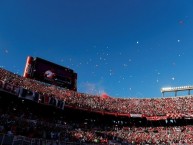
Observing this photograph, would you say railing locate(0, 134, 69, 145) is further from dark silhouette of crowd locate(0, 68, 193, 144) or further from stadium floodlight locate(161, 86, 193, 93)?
stadium floodlight locate(161, 86, 193, 93)

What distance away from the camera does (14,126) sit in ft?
118

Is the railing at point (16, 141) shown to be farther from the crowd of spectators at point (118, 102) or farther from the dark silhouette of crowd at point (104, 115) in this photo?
the crowd of spectators at point (118, 102)

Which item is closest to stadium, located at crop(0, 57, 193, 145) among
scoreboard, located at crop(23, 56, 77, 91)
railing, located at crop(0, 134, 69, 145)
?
scoreboard, located at crop(23, 56, 77, 91)

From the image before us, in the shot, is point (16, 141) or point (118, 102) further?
point (118, 102)

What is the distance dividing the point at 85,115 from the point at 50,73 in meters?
12.2

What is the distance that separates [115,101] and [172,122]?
13.5m

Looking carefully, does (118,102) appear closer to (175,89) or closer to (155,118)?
(155,118)

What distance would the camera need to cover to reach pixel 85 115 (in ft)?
183

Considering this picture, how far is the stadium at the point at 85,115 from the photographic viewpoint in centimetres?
4112

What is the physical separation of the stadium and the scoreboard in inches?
18.5

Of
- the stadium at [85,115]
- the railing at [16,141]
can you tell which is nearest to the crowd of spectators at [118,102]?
the stadium at [85,115]

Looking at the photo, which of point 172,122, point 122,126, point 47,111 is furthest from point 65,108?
point 172,122

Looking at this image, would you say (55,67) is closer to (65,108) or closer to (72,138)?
(65,108)

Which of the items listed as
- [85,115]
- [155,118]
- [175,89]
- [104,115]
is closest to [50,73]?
[85,115]
